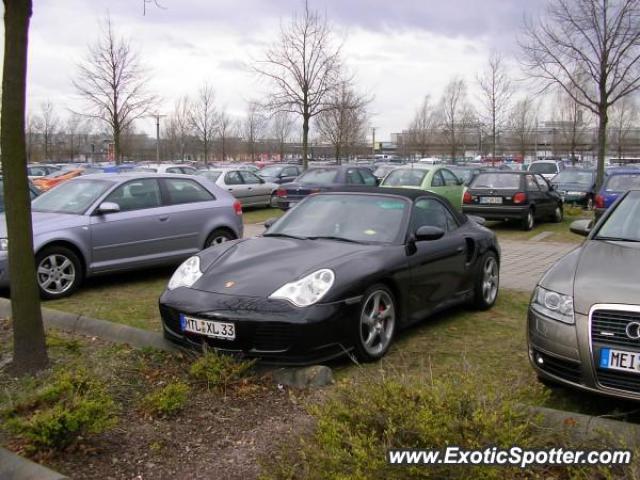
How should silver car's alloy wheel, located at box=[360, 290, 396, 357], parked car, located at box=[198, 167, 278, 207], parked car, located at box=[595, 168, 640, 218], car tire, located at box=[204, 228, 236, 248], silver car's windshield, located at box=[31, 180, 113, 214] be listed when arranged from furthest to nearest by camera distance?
parked car, located at box=[198, 167, 278, 207] → parked car, located at box=[595, 168, 640, 218] → car tire, located at box=[204, 228, 236, 248] → silver car's windshield, located at box=[31, 180, 113, 214] → silver car's alloy wheel, located at box=[360, 290, 396, 357]

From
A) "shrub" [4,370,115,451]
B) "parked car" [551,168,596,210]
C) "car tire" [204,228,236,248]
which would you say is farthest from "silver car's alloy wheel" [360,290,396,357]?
"parked car" [551,168,596,210]

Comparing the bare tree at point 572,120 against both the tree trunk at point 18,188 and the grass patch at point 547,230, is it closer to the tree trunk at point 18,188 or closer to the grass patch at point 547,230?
the grass patch at point 547,230

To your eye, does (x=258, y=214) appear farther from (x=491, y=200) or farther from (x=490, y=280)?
(x=490, y=280)

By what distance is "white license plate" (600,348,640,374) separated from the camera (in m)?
3.55

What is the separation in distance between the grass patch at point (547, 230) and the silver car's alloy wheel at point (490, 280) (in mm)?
7514

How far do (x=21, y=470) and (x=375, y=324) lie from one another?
281 cm

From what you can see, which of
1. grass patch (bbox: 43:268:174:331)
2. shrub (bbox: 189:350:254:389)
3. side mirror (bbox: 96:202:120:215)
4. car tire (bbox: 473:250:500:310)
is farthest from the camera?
side mirror (bbox: 96:202:120:215)

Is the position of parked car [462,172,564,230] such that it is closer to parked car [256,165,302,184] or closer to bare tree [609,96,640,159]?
parked car [256,165,302,184]

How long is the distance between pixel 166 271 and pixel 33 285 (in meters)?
5.00

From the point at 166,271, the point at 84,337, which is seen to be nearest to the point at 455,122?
the point at 166,271

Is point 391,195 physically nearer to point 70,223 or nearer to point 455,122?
point 70,223

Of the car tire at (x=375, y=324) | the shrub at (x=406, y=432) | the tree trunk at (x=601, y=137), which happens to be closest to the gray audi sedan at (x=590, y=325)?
the shrub at (x=406, y=432)

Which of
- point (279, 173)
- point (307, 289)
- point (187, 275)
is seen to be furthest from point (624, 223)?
point (279, 173)

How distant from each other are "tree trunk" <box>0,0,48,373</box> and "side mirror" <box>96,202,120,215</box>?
140 inches
